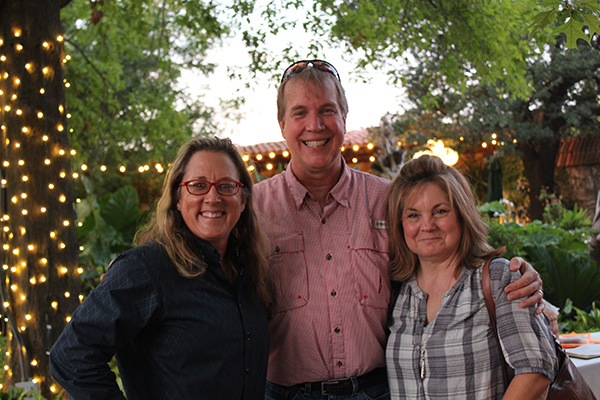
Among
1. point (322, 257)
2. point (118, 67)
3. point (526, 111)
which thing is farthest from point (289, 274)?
point (526, 111)

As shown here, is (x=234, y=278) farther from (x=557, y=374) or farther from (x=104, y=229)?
(x=104, y=229)

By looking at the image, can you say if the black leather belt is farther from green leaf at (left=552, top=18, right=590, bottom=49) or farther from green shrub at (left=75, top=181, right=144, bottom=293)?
green shrub at (left=75, top=181, right=144, bottom=293)

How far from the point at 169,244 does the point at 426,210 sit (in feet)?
3.47

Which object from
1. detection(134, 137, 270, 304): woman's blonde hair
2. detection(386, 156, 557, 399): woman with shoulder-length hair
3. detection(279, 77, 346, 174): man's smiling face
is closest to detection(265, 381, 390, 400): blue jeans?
detection(386, 156, 557, 399): woman with shoulder-length hair

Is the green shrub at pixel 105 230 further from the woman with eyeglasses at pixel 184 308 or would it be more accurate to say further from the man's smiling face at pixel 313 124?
the woman with eyeglasses at pixel 184 308

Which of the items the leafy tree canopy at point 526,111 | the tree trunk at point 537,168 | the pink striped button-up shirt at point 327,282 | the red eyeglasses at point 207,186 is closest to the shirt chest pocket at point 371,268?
the pink striped button-up shirt at point 327,282

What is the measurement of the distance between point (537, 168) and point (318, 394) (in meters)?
18.2

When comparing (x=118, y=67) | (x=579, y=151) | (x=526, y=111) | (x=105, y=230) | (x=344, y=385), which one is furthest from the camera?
(x=579, y=151)

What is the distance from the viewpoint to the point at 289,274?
251 cm

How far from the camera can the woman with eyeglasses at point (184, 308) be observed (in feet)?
5.87

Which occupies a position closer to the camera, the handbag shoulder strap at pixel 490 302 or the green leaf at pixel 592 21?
the green leaf at pixel 592 21

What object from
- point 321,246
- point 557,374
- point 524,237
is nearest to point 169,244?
point 321,246

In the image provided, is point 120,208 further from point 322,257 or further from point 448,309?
point 448,309

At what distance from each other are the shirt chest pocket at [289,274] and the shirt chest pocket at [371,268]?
23 cm
